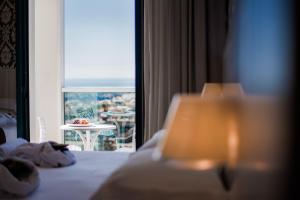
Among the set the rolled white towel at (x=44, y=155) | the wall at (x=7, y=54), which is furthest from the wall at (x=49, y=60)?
the rolled white towel at (x=44, y=155)

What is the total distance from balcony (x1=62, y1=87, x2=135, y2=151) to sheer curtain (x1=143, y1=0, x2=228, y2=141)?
1581 millimetres

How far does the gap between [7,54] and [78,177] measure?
109 inches

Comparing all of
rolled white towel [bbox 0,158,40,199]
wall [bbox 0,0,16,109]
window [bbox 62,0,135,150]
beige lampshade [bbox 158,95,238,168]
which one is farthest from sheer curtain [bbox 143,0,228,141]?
beige lampshade [bbox 158,95,238,168]

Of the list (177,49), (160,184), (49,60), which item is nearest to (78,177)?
(160,184)

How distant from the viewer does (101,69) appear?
5.22 meters

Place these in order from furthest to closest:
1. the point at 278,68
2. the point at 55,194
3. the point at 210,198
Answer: the point at 55,194 → the point at 210,198 → the point at 278,68

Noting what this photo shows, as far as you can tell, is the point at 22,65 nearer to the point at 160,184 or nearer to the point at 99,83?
the point at 99,83

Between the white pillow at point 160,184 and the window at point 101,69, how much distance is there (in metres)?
3.74

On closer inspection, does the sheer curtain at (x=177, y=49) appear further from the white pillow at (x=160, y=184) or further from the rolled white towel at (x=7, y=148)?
the white pillow at (x=160, y=184)

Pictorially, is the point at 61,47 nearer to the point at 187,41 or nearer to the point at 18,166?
the point at 187,41

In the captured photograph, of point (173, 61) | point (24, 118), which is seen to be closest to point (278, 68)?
point (173, 61)

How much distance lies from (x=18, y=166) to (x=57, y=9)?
12.9 ft

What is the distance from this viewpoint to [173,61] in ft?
11.7

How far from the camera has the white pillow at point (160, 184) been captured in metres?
1.22
